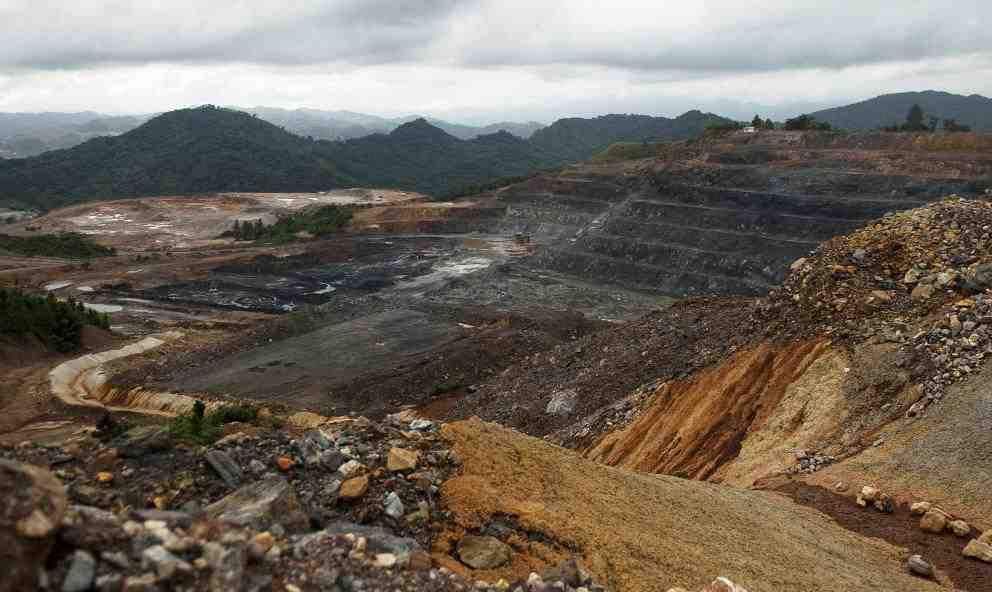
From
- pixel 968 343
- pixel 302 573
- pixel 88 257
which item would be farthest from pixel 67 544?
pixel 88 257

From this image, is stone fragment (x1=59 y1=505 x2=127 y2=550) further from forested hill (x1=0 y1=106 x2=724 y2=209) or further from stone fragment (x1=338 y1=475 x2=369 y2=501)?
forested hill (x1=0 y1=106 x2=724 y2=209)

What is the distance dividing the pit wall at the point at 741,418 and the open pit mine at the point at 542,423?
6cm

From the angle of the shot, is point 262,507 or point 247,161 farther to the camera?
point 247,161

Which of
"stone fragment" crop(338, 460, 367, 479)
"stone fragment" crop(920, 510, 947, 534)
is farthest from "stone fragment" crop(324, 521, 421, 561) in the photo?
"stone fragment" crop(920, 510, 947, 534)

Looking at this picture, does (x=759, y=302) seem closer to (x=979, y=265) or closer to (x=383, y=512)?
(x=979, y=265)

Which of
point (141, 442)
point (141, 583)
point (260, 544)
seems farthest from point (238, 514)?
point (141, 442)

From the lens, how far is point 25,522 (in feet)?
13.1

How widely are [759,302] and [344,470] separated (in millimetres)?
15592

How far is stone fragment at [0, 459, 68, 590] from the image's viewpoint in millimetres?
3877

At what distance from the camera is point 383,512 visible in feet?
21.9

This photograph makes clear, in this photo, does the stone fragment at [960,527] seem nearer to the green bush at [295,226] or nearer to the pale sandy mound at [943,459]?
the pale sandy mound at [943,459]

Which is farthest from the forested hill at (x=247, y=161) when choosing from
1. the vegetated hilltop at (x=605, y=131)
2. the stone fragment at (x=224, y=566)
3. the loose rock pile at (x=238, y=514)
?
the stone fragment at (x=224, y=566)

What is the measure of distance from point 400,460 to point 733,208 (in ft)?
155

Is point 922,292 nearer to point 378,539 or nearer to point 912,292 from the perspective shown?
point 912,292
